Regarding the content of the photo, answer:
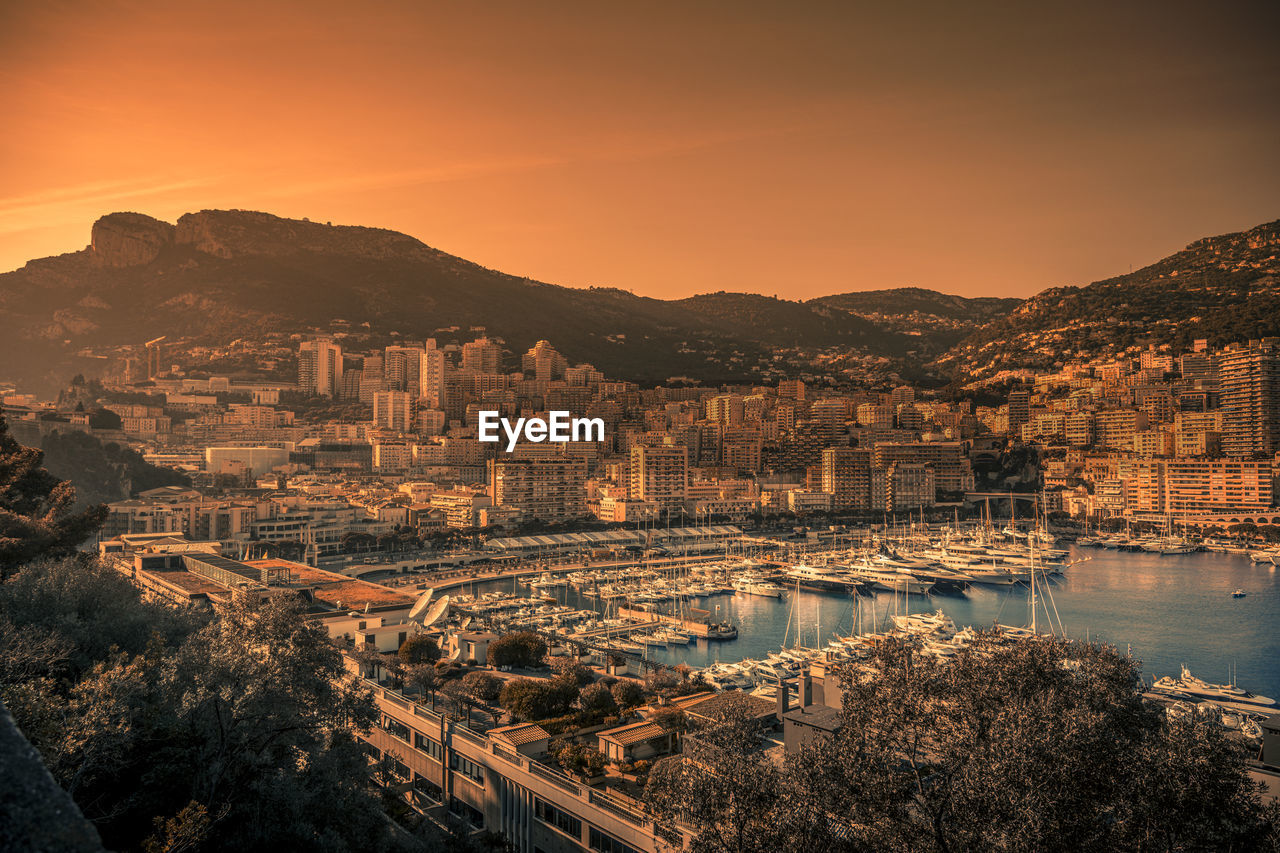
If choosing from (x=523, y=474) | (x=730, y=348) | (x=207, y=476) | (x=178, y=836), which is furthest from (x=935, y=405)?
(x=178, y=836)

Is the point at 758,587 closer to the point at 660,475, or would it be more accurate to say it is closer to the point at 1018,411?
the point at 660,475

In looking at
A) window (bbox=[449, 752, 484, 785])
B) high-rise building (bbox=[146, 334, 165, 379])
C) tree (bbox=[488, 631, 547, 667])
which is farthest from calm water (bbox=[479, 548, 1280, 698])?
high-rise building (bbox=[146, 334, 165, 379])

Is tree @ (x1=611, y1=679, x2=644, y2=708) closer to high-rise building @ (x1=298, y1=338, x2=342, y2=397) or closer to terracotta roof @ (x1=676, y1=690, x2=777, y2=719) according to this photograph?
terracotta roof @ (x1=676, y1=690, x2=777, y2=719)

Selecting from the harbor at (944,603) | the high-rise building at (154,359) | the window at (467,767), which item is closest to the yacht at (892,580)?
the harbor at (944,603)

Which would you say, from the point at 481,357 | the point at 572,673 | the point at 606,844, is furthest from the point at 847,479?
the point at 606,844

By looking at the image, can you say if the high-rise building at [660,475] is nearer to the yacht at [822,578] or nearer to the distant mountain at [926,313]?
the yacht at [822,578]
